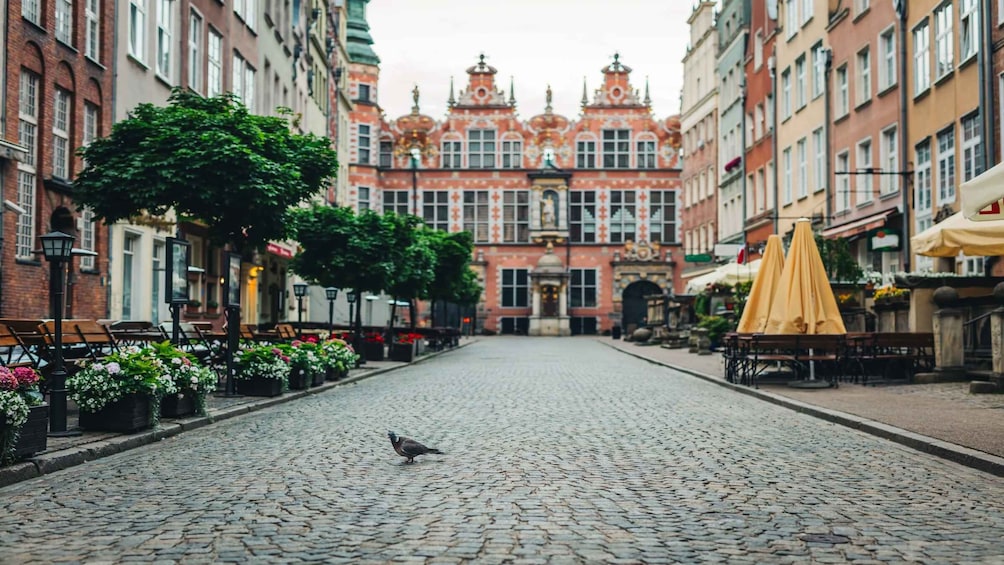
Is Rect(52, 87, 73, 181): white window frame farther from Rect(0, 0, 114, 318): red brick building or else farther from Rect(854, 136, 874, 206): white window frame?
Rect(854, 136, 874, 206): white window frame

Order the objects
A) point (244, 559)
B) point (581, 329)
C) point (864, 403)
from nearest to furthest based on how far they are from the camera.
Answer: point (244, 559) → point (864, 403) → point (581, 329)

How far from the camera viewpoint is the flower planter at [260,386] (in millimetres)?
17859

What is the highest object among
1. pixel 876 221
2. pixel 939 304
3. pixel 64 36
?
pixel 64 36

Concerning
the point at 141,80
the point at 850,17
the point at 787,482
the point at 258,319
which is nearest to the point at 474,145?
the point at 258,319

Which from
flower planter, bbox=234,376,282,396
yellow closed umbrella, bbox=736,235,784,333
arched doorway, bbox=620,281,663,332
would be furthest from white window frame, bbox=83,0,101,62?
arched doorway, bbox=620,281,663,332

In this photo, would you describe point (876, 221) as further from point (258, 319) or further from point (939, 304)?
point (258, 319)

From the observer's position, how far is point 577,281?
77375mm

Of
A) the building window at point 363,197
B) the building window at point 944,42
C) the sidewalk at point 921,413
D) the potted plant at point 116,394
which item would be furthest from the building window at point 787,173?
the building window at point 363,197

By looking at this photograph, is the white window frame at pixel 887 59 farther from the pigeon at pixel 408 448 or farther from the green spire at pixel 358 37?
the green spire at pixel 358 37

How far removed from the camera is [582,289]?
77312 mm

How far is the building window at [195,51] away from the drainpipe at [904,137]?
61.6 ft

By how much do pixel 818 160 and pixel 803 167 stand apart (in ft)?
5.75

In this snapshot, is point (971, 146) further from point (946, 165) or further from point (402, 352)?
point (402, 352)

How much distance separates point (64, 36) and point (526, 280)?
183ft
